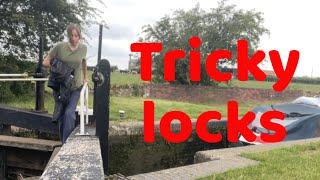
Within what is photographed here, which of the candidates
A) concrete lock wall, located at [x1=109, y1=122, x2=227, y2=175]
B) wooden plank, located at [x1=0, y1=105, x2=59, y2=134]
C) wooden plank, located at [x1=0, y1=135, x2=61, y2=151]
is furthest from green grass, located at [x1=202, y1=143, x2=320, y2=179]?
concrete lock wall, located at [x1=109, y1=122, x2=227, y2=175]

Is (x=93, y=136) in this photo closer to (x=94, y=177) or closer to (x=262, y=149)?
(x=94, y=177)

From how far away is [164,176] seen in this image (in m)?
4.86

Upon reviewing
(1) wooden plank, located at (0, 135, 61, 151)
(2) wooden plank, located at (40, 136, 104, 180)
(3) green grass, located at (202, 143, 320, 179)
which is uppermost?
(2) wooden plank, located at (40, 136, 104, 180)

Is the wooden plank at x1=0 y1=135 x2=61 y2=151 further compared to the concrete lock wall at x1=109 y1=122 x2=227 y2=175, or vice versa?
the concrete lock wall at x1=109 y1=122 x2=227 y2=175

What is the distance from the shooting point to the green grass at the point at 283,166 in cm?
519

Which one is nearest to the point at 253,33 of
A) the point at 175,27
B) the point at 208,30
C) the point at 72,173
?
the point at 208,30

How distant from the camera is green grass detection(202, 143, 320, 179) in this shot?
17.0 ft

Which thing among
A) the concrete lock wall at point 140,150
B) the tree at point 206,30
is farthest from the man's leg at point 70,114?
the tree at point 206,30

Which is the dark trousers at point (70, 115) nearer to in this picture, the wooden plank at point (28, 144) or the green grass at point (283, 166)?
the wooden plank at point (28, 144)

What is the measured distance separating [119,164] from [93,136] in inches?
179

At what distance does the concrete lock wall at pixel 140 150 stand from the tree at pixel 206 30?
1722 cm

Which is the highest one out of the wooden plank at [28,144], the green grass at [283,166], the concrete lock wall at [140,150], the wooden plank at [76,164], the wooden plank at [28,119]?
the wooden plank at [76,164]

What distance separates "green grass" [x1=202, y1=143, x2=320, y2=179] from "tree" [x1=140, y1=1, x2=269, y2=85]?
2075 cm

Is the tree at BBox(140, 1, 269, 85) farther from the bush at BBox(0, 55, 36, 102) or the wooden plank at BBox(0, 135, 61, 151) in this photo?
the wooden plank at BBox(0, 135, 61, 151)
